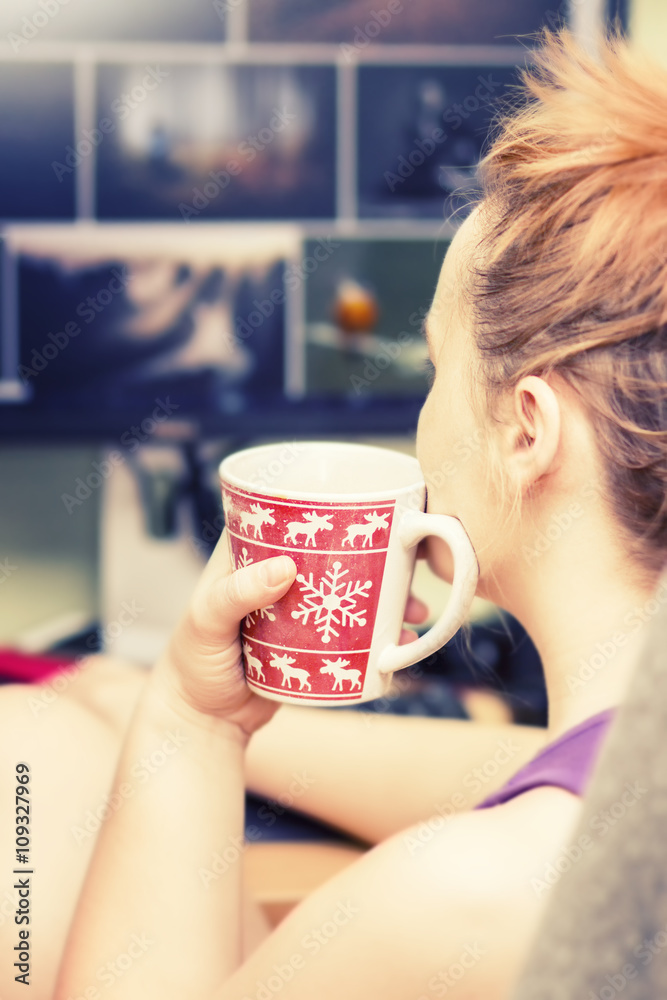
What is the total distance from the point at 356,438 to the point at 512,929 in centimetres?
167

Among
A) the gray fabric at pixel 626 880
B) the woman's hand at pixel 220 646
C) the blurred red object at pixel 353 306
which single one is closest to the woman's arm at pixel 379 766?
the woman's hand at pixel 220 646

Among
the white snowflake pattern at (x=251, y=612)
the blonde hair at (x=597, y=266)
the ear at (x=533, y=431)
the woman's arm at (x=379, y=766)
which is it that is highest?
the blonde hair at (x=597, y=266)

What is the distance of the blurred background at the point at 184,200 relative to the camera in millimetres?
2184

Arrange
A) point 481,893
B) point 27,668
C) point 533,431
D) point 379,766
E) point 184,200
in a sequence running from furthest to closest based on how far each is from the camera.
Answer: point 184,200 < point 27,668 < point 379,766 < point 533,431 < point 481,893

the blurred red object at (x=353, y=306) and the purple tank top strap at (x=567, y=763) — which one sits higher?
the blurred red object at (x=353, y=306)

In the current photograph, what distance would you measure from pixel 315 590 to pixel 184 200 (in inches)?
73.1

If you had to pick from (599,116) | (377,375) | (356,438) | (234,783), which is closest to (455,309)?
(599,116)

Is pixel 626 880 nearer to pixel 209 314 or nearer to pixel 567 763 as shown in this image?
pixel 567 763

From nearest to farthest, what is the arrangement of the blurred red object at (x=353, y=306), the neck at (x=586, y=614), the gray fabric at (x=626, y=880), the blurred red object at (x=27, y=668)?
1. the gray fabric at (x=626, y=880)
2. the neck at (x=586, y=614)
3. the blurred red object at (x=27, y=668)
4. the blurred red object at (x=353, y=306)

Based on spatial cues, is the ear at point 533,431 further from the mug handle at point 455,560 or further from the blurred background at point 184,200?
the blurred background at point 184,200

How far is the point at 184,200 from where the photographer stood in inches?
89.0

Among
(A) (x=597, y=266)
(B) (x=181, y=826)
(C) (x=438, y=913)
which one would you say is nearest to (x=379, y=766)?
(B) (x=181, y=826)

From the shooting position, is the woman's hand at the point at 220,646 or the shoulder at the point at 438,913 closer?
the shoulder at the point at 438,913

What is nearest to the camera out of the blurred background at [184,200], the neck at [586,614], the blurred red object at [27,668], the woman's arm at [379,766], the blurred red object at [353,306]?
the neck at [586,614]
